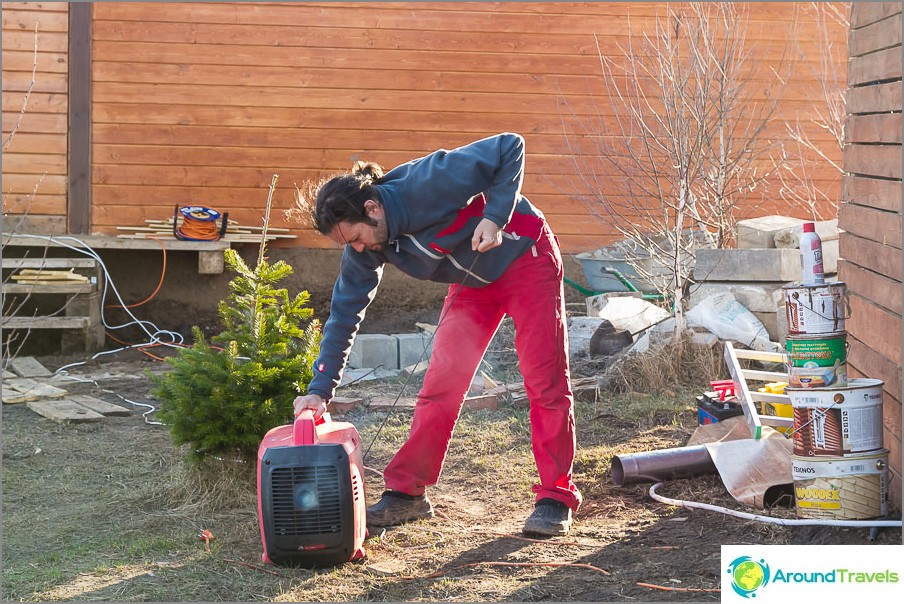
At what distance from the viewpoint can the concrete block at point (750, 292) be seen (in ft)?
24.0

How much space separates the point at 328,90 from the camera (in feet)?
31.6

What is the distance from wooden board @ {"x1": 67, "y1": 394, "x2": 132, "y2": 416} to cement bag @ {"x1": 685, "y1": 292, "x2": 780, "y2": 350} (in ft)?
13.8

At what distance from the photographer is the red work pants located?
13.2ft

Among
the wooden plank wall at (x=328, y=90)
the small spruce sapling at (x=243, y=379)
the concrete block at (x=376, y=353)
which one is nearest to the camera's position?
the small spruce sapling at (x=243, y=379)

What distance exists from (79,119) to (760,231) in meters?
6.56

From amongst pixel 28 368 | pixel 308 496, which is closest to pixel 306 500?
pixel 308 496

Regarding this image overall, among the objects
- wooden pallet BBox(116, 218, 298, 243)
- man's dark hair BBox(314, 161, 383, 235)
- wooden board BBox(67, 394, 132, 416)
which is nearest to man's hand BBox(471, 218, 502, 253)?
man's dark hair BBox(314, 161, 383, 235)

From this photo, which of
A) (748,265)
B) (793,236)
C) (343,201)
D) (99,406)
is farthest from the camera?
(793,236)

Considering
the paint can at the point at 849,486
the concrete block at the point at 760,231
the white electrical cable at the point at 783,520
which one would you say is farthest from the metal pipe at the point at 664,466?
the concrete block at the point at 760,231

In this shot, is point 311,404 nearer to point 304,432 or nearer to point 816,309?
point 304,432

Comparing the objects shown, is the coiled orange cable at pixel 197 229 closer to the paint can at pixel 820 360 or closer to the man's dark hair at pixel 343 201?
the man's dark hair at pixel 343 201

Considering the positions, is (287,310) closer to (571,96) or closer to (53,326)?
(53,326)

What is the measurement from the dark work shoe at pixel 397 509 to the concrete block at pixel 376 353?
358 centimetres

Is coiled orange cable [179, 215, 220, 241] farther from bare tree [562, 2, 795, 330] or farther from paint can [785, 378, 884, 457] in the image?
paint can [785, 378, 884, 457]
